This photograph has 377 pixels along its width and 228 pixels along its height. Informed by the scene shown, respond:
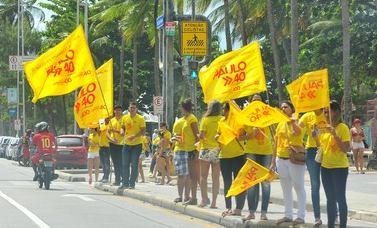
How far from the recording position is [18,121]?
65.1 meters

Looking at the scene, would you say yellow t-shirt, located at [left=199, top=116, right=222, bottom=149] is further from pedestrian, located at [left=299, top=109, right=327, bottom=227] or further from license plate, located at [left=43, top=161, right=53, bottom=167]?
license plate, located at [left=43, top=161, right=53, bottom=167]

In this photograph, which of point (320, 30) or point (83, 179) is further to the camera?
point (320, 30)

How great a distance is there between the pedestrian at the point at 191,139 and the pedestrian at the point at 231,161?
1492 millimetres

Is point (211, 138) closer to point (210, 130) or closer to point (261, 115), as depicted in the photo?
point (210, 130)

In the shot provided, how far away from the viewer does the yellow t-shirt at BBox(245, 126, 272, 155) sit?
1223 centimetres

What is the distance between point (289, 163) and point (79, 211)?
4.95 metres

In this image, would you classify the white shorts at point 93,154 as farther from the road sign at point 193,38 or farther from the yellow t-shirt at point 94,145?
the road sign at point 193,38

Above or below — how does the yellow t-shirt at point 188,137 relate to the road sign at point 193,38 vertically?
below

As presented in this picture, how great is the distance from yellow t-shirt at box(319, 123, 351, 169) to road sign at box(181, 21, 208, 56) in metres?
10.7

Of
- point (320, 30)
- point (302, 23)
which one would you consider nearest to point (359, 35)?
point (320, 30)

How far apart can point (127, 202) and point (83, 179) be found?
356 inches

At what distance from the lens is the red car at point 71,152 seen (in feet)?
108

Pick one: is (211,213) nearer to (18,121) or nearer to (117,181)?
(117,181)

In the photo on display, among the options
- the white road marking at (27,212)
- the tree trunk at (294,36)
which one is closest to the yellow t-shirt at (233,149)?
the white road marking at (27,212)
